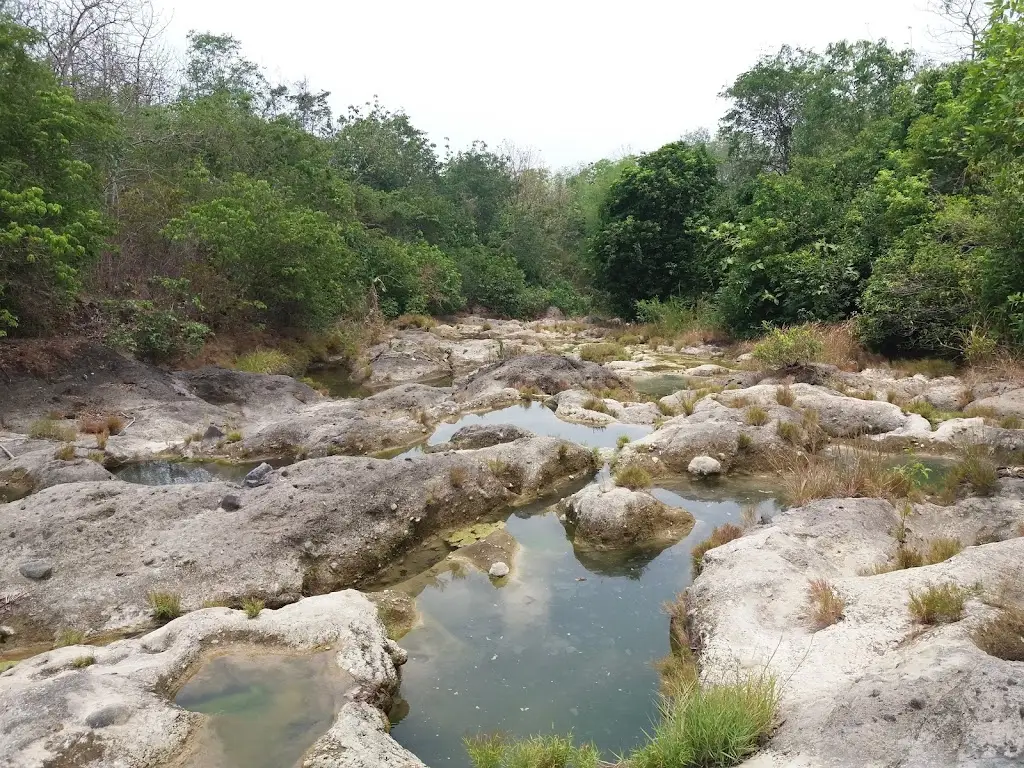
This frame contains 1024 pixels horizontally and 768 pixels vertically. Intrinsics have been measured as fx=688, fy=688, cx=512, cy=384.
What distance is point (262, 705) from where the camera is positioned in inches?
176

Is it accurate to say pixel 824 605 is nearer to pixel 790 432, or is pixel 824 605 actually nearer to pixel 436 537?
pixel 436 537

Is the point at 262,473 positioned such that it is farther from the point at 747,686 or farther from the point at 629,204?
the point at 629,204

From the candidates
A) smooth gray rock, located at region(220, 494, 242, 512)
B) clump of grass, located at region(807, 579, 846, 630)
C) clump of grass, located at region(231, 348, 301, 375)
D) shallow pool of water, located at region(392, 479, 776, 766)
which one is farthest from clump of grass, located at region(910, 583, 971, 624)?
clump of grass, located at region(231, 348, 301, 375)

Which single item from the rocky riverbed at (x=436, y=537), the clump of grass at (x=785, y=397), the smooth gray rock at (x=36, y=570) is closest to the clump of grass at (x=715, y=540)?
the rocky riverbed at (x=436, y=537)

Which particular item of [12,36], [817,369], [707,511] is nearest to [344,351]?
[12,36]

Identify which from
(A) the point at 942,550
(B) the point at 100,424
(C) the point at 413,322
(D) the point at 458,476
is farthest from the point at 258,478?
(C) the point at 413,322

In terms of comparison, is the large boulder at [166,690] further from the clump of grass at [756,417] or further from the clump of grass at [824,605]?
the clump of grass at [756,417]

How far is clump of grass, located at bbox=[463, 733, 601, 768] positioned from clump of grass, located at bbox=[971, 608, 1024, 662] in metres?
2.43

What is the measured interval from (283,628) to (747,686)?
10.9ft

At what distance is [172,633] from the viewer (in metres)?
5.09

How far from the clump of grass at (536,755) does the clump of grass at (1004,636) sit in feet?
7.98

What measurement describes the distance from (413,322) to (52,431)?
17651 millimetres

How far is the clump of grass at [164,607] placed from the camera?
6.02m

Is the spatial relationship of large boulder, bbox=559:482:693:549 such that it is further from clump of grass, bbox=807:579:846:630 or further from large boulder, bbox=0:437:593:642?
clump of grass, bbox=807:579:846:630
